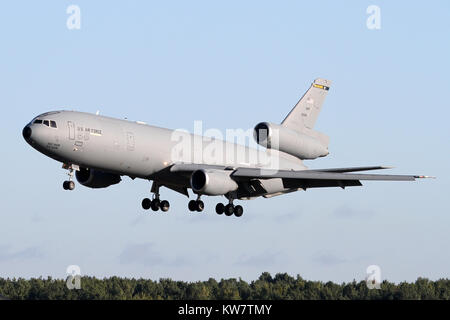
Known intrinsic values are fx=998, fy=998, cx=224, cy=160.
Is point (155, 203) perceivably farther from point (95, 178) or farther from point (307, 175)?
point (307, 175)

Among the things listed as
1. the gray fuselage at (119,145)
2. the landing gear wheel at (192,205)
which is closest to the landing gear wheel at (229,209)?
the landing gear wheel at (192,205)

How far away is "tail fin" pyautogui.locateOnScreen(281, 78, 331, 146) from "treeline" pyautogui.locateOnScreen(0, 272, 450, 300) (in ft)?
147

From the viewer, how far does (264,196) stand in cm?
→ 6756

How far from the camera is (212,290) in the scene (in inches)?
5069

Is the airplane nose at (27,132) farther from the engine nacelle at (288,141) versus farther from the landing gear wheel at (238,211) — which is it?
the engine nacelle at (288,141)

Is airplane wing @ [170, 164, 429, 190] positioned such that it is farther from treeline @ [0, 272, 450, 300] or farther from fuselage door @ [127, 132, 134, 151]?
treeline @ [0, 272, 450, 300]

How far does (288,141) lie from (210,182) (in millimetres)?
10604

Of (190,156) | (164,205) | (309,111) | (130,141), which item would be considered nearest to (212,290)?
(309,111)

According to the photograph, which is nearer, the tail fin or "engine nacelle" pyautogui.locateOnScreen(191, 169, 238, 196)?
"engine nacelle" pyautogui.locateOnScreen(191, 169, 238, 196)

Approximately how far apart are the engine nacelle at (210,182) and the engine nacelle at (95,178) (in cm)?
697

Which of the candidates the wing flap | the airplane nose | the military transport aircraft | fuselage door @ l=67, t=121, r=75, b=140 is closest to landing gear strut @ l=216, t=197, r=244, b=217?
the military transport aircraft

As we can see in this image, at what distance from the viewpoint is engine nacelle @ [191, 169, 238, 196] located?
59.7 m

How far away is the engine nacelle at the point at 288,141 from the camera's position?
221 ft

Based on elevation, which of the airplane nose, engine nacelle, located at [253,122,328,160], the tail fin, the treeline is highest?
the tail fin
